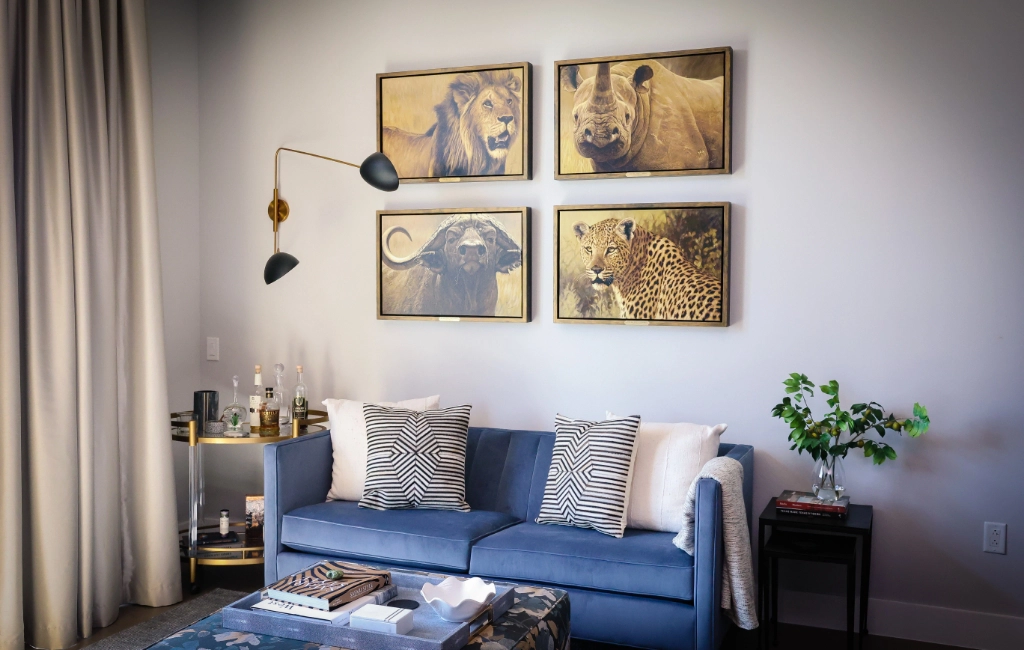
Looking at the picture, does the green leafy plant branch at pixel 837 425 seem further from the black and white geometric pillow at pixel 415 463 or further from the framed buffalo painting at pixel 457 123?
the framed buffalo painting at pixel 457 123

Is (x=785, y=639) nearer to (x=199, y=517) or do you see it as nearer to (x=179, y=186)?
(x=199, y=517)

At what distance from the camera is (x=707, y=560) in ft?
8.95

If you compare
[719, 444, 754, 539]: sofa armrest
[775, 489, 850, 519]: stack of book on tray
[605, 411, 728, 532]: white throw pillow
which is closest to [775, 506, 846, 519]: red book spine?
[775, 489, 850, 519]: stack of book on tray

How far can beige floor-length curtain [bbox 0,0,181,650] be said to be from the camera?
309 cm

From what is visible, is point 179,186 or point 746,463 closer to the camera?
point 746,463

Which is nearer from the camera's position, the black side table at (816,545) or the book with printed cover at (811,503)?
the black side table at (816,545)

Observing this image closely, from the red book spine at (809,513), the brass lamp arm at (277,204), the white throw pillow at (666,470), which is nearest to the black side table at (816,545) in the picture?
the red book spine at (809,513)

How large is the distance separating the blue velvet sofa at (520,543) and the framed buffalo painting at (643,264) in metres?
0.58

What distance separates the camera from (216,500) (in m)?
4.45

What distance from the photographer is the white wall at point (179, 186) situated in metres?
4.18

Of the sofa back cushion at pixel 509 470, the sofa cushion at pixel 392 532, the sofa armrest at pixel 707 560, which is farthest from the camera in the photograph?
the sofa back cushion at pixel 509 470

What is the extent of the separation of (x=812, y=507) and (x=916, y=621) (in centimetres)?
69

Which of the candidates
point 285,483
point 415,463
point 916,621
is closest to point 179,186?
point 285,483

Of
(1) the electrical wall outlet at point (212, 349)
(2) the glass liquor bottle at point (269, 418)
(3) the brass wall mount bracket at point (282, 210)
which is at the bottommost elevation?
(2) the glass liquor bottle at point (269, 418)
